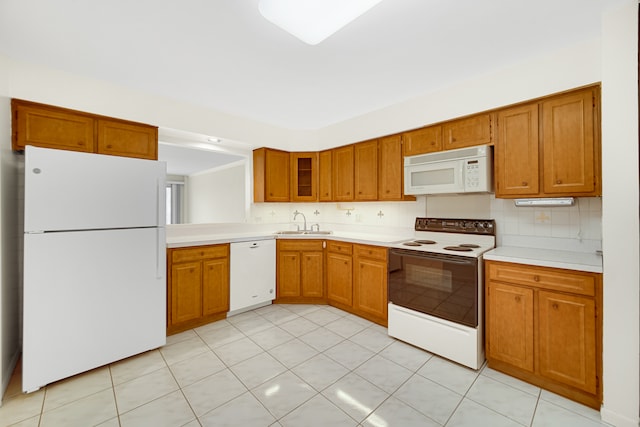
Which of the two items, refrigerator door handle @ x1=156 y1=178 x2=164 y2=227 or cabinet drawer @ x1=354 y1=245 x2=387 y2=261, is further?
cabinet drawer @ x1=354 y1=245 x2=387 y2=261

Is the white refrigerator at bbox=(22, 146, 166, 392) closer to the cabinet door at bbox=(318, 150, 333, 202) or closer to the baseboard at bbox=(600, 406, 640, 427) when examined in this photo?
the cabinet door at bbox=(318, 150, 333, 202)

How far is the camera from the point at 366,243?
3035mm

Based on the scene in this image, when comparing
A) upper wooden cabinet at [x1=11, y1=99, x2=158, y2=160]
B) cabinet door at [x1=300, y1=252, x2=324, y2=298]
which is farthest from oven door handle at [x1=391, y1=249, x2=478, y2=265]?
upper wooden cabinet at [x1=11, y1=99, x2=158, y2=160]

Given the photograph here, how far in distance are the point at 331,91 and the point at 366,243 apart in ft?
5.51

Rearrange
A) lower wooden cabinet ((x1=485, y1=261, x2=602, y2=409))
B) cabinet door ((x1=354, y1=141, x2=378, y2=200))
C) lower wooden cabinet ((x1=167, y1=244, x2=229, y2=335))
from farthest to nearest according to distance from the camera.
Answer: cabinet door ((x1=354, y1=141, x2=378, y2=200)), lower wooden cabinet ((x1=167, y1=244, x2=229, y2=335)), lower wooden cabinet ((x1=485, y1=261, x2=602, y2=409))

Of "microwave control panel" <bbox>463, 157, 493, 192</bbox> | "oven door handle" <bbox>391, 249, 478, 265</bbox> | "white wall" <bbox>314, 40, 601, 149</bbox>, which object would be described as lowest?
"oven door handle" <bbox>391, 249, 478, 265</bbox>

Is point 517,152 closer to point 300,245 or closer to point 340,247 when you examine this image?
point 340,247

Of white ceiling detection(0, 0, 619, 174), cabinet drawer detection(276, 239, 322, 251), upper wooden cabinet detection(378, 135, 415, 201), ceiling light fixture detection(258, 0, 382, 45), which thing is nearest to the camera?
ceiling light fixture detection(258, 0, 382, 45)

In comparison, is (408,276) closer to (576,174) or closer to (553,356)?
(553,356)

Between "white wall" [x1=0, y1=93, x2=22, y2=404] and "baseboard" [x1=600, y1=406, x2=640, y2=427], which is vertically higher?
"white wall" [x1=0, y1=93, x2=22, y2=404]

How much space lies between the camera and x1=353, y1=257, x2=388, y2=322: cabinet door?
2883 mm

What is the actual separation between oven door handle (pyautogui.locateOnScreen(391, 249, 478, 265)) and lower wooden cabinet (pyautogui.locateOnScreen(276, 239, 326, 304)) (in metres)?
1.20

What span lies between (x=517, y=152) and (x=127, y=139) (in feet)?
11.7

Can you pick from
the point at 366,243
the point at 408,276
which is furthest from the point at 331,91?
the point at 408,276
